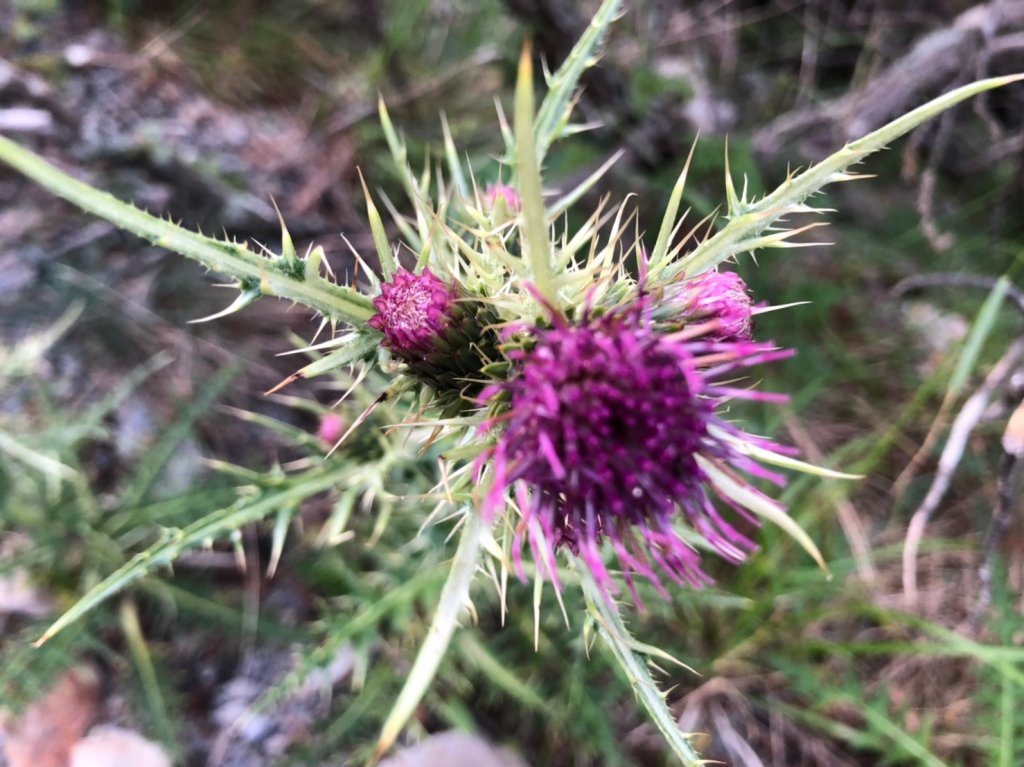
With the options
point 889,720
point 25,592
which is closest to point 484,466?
point 889,720

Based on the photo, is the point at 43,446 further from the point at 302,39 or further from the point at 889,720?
the point at 889,720

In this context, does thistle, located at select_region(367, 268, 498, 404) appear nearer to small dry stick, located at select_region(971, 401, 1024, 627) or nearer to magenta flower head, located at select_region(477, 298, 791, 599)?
magenta flower head, located at select_region(477, 298, 791, 599)

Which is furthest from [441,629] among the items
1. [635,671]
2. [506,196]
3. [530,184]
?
[506,196]

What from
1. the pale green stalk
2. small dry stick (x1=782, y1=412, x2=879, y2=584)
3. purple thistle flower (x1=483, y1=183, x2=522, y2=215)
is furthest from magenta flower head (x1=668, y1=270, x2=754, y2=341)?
small dry stick (x1=782, y1=412, x2=879, y2=584)

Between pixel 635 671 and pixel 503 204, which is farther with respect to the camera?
pixel 503 204

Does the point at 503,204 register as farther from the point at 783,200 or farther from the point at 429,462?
the point at 429,462

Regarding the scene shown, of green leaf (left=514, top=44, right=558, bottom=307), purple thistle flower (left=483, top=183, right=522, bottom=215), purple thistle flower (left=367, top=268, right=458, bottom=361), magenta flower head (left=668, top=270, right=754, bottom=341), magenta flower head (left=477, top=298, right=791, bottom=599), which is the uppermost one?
purple thistle flower (left=483, top=183, right=522, bottom=215)
